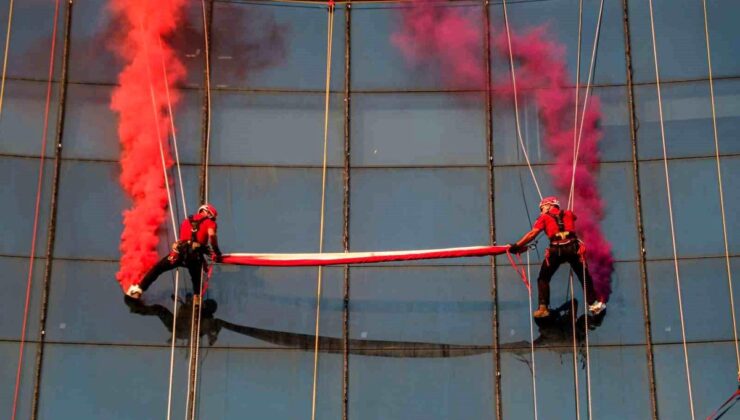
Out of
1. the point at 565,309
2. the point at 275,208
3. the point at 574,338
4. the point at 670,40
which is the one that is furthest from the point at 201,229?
the point at 670,40

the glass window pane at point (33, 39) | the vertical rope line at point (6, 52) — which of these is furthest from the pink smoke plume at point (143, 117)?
the vertical rope line at point (6, 52)

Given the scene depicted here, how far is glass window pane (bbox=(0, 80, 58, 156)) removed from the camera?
17250 mm

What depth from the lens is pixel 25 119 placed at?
17359 millimetres

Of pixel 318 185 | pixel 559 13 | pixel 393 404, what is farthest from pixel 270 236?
pixel 559 13

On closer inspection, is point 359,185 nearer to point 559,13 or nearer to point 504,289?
point 504,289

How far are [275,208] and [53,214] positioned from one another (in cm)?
309

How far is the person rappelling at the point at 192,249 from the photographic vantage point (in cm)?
1642

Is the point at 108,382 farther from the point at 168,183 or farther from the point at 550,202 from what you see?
the point at 550,202

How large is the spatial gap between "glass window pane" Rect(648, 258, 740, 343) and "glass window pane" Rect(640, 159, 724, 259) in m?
0.20

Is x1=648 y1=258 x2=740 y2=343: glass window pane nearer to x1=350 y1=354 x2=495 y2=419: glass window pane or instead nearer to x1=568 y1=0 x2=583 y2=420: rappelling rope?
x1=568 y1=0 x2=583 y2=420: rappelling rope

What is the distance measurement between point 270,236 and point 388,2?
4.03 metres

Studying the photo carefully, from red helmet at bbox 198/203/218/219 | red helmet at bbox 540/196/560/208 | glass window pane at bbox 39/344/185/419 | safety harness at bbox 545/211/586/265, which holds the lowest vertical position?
glass window pane at bbox 39/344/185/419

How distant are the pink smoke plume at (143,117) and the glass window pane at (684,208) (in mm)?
6854

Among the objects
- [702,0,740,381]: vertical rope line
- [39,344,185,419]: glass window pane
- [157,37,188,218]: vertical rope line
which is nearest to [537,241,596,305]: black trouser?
[702,0,740,381]: vertical rope line
